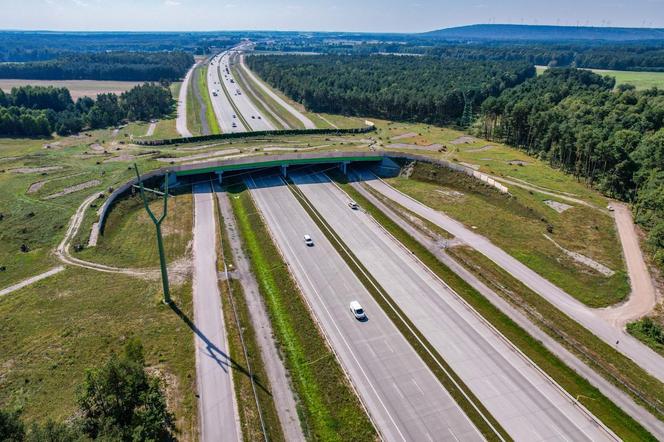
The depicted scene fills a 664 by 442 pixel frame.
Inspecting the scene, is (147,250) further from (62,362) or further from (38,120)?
(38,120)

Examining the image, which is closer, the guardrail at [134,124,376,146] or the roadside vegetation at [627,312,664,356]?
the roadside vegetation at [627,312,664,356]

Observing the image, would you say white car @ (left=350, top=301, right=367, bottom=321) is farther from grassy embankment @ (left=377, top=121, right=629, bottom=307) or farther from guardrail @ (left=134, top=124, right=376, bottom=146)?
guardrail @ (left=134, top=124, right=376, bottom=146)

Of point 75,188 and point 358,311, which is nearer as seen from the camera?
point 358,311

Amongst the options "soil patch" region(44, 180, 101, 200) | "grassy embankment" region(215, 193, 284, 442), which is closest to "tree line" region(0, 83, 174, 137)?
"soil patch" region(44, 180, 101, 200)

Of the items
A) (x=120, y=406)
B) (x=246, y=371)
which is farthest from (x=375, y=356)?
(x=120, y=406)

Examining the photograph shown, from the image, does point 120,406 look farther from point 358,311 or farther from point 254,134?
point 254,134

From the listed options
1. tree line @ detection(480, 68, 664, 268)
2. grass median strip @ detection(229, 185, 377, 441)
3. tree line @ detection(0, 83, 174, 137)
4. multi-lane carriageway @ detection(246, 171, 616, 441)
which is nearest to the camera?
grass median strip @ detection(229, 185, 377, 441)

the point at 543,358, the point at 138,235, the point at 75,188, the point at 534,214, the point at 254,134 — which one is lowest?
the point at 543,358
